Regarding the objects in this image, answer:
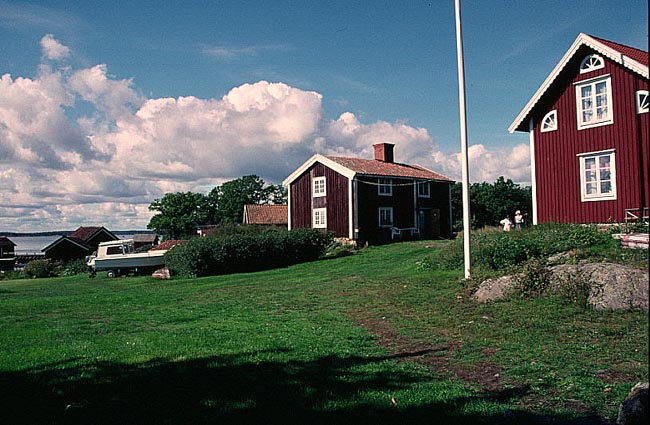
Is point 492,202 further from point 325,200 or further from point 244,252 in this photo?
point 244,252

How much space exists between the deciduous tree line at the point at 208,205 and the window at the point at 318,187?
2037 inches

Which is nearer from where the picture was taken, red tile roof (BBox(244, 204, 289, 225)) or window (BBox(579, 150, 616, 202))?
window (BBox(579, 150, 616, 202))

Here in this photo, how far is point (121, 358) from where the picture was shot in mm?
7914

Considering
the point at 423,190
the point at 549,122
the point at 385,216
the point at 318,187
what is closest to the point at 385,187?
the point at 385,216

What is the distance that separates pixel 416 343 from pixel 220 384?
370 cm

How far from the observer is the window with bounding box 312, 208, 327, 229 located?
38.4m

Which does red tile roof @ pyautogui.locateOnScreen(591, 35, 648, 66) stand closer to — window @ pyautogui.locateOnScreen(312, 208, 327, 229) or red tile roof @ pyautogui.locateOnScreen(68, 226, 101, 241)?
window @ pyautogui.locateOnScreen(312, 208, 327, 229)

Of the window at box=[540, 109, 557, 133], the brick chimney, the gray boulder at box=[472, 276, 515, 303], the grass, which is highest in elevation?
the brick chimney

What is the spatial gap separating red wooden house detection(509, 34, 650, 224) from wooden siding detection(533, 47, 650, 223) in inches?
1.3

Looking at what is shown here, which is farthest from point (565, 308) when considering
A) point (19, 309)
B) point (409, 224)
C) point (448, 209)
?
point (448, 209)

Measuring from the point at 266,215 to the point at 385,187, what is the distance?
2655cm

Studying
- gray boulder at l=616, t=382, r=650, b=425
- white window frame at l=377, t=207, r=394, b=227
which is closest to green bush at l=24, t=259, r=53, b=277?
white window frame at l=377, t=207, r=394, b=227

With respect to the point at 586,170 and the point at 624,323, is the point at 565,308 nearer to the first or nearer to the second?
the point at 624,323

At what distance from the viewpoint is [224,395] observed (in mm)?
6078
